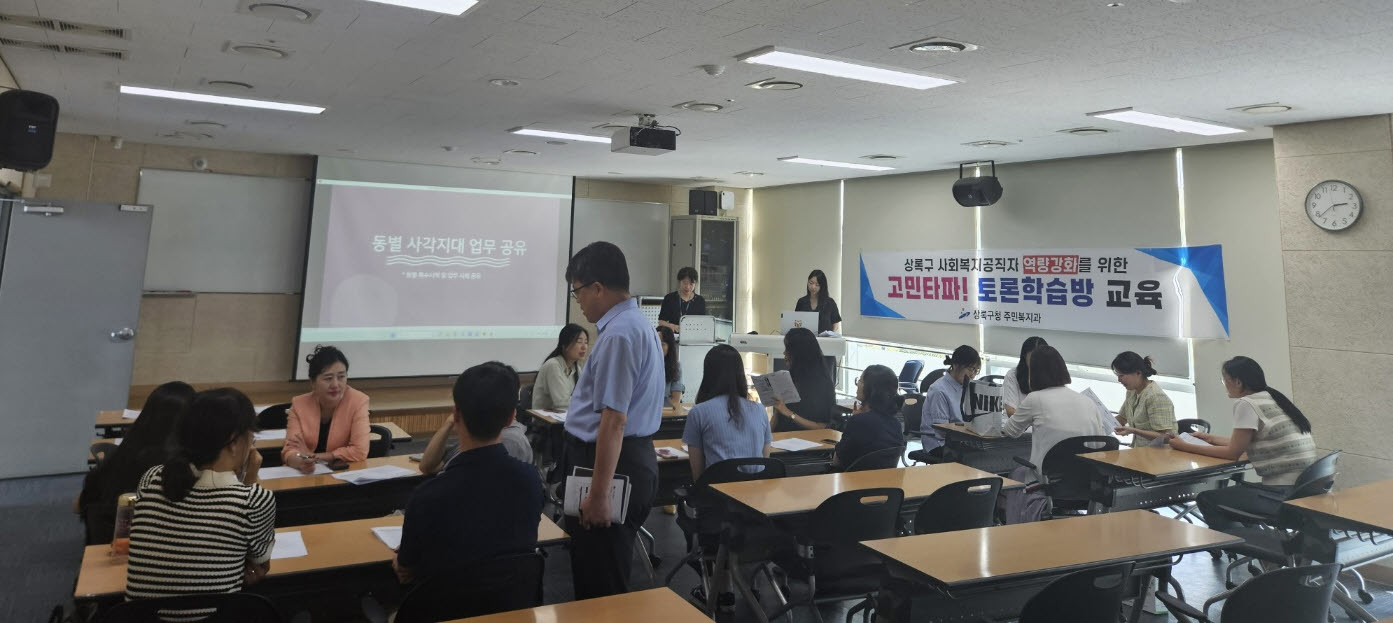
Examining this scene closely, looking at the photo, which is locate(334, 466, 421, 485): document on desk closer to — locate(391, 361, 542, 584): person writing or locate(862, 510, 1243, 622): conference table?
locate(391, 361, 542, 584): person writing

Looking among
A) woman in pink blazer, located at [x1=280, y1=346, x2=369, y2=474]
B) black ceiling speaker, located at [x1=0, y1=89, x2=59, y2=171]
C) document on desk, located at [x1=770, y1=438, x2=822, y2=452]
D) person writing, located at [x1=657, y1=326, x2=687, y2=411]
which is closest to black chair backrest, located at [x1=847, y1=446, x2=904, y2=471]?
document on desk, located at [x1=770, y1=438, x2=822, y2=452]

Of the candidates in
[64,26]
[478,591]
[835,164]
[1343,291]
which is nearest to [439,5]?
[64,26]

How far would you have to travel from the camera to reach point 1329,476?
11.9 feet

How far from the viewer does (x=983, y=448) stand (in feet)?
15.4

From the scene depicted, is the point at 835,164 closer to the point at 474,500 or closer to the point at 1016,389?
the point at 1016,389

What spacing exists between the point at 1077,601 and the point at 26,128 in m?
5.54

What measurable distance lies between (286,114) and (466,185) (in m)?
2.77

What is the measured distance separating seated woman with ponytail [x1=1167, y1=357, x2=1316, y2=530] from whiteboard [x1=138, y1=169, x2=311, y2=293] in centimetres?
818

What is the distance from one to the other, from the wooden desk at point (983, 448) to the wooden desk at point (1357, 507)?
5.34ft

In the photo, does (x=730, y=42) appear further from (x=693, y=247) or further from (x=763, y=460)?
(x=693, y=247)

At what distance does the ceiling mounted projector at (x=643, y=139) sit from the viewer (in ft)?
17.3

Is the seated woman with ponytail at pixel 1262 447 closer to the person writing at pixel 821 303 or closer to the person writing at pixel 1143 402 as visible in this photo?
the person writing at pixel 1143 402

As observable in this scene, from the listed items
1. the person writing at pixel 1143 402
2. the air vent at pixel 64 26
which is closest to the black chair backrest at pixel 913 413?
the person writing at pixel 1143 402

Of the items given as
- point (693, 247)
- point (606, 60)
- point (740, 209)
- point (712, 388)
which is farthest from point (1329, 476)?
point (740, 209)
